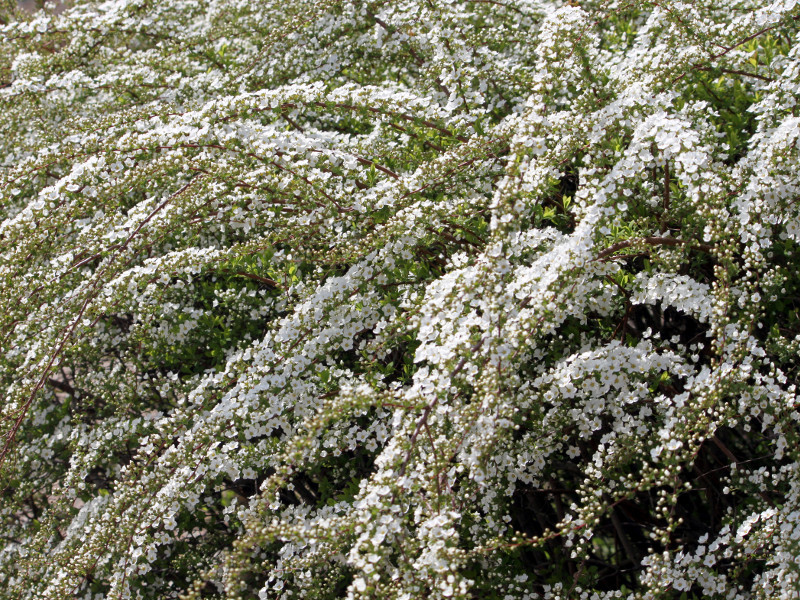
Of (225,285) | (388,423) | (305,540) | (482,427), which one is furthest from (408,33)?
(305,540)

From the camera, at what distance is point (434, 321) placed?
8.16 feet

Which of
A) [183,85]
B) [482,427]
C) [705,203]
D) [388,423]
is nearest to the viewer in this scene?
[482,427]

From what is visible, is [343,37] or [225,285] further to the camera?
[343,37]

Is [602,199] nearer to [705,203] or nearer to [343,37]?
[705,203]

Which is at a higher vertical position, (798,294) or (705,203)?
(705,203)

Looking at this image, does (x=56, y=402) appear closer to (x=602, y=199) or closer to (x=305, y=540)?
(x=305, y=540)

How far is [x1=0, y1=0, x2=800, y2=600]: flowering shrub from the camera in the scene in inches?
98.3

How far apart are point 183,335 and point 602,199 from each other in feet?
7.63

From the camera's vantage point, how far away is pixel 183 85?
15.5 feet

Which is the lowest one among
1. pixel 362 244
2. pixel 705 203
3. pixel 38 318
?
pixel 38 318

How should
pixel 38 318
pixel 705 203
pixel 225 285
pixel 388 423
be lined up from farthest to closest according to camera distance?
pixel 225 285
pixel 38 318
pixel 388 423
pixel 705 203

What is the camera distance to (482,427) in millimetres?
2328

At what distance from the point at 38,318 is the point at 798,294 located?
147 inches

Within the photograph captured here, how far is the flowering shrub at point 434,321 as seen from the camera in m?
2.50
